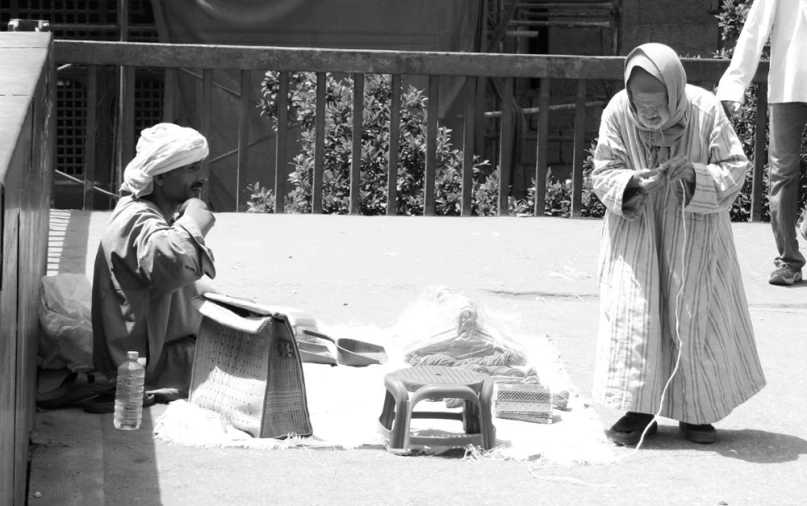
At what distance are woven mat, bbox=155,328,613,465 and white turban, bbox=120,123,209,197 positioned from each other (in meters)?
0.94

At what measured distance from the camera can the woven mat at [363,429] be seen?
483 cm

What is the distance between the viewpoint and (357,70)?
9.33m

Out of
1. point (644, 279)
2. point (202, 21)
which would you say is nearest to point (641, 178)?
point (644, 279)

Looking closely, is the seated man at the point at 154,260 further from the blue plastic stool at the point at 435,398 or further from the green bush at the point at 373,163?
the green bush at the point at 373,163

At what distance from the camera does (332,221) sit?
921 cm

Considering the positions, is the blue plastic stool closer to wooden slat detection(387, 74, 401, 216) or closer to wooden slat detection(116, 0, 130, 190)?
wooden slat detection(387, 74, 401, 216)

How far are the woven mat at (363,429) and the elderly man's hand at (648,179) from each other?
1031mm

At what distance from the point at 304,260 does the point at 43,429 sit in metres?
3.37

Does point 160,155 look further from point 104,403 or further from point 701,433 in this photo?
point 701,433

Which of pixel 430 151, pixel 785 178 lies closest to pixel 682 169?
pixel 785 178

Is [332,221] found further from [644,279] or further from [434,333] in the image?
[644,279]

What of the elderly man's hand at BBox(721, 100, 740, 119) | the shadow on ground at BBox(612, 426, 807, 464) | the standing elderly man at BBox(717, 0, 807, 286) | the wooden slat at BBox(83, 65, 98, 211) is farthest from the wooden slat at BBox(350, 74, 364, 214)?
the shadow on ground at BBox(612, 426, 807, 464)

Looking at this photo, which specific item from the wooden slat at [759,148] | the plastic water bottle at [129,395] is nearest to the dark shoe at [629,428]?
the plastic water bottle at [129,395]

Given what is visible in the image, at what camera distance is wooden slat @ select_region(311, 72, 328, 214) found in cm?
938
